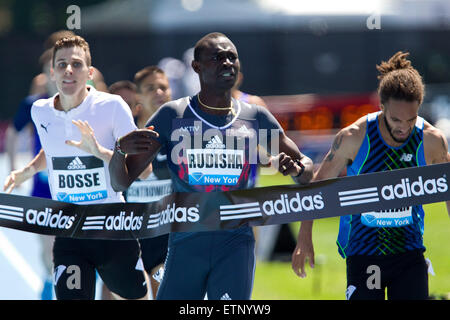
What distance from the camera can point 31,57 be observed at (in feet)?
81.9

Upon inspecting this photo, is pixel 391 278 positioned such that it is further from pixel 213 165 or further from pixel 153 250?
pixel 153 250

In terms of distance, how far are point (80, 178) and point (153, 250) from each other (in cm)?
129

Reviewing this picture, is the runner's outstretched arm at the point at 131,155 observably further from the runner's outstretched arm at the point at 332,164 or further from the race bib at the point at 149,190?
the race bib at the point at 149,190

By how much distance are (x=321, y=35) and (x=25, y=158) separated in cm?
1191

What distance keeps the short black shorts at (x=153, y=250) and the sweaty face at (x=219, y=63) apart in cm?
190

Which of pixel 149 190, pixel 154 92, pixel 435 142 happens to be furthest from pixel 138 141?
pixel 154 92

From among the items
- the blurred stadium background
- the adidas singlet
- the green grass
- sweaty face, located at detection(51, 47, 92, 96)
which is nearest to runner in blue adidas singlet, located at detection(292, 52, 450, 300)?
the adidas singlet

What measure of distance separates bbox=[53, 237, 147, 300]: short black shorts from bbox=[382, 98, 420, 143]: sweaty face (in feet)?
6.39

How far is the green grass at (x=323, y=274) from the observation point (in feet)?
28.1

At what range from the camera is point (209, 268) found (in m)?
4.77

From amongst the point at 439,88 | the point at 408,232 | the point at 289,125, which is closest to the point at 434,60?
the point at 439,88

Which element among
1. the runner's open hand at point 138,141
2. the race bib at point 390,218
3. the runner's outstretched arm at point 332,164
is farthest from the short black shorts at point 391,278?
the runner's open hand at point 138,141

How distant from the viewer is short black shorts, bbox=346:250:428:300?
4852 millimetres
